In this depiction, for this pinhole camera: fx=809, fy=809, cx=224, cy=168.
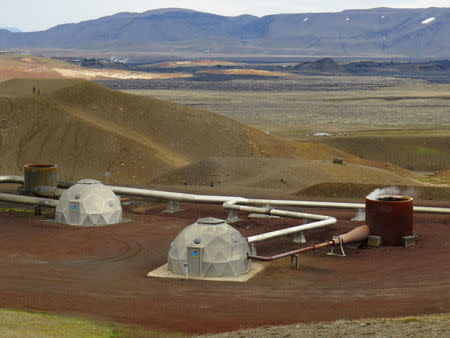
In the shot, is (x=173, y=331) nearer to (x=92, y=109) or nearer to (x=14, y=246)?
(x=14, y=246)

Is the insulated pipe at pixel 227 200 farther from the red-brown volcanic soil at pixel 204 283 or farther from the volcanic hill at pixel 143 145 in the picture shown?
the volcanic hill at pixel 143 145

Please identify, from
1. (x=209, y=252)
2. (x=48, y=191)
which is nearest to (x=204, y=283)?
(x=209, y=252)

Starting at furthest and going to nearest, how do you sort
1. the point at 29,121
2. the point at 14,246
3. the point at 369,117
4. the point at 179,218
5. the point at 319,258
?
the point at 369,117
the point at 29,121
the point at 179,218
the point at 14,246
the point at 319,258

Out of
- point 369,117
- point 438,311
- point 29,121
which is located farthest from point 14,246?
point 369,117

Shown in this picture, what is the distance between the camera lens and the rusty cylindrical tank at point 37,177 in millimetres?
44875

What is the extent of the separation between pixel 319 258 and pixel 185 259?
564cm

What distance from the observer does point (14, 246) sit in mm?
33125

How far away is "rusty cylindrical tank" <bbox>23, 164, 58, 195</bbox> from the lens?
44.9m

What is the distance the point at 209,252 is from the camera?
27.4 metres

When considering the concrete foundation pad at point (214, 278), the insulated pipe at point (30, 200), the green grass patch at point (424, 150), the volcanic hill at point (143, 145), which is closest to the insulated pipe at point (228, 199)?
the insulated pipe at point (30, 200)

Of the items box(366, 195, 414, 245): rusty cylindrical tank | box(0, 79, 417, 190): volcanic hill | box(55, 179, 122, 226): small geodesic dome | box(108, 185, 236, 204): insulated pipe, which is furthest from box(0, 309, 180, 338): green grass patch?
box(0, 79, 417, 190): volcanic hill

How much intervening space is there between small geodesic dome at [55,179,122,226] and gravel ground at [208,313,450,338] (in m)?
18.9

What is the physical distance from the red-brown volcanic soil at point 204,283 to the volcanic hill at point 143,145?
19394mm

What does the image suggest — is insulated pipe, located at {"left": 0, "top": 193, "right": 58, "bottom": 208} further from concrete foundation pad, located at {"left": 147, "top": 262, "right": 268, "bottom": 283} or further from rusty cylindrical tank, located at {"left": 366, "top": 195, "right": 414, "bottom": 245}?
rusty cylindrical tank, located at {"left": 366, "top": 195, "right": 414, "bottom": 245}
